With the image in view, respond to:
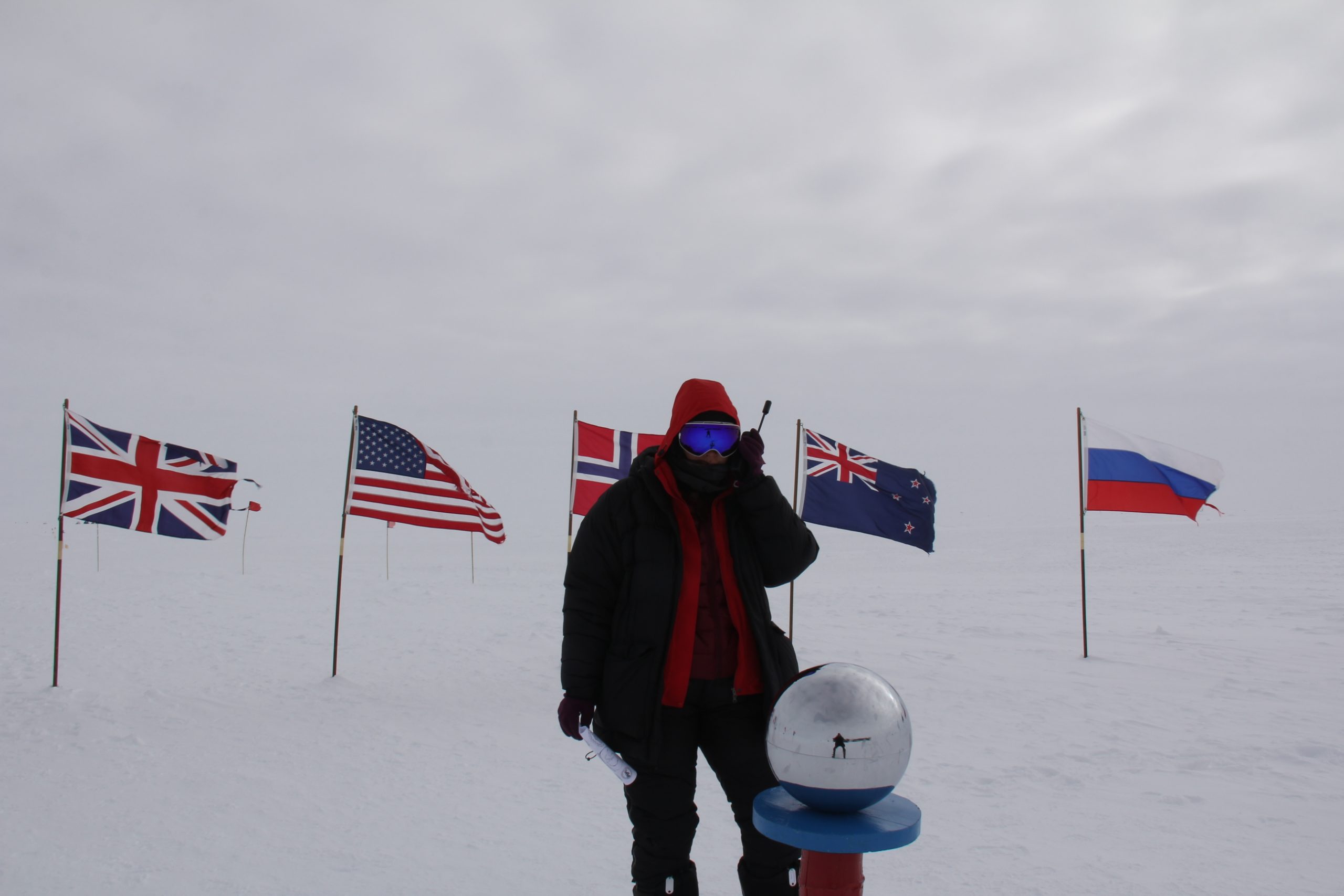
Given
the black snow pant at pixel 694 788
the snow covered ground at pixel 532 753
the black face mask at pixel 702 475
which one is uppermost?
the black face mask at pixel 702 475

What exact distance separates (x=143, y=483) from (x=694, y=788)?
774cm

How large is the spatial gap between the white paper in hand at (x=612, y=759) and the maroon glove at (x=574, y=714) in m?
0.03

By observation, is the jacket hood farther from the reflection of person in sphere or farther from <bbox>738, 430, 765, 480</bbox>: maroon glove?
the reflection of person in sphere

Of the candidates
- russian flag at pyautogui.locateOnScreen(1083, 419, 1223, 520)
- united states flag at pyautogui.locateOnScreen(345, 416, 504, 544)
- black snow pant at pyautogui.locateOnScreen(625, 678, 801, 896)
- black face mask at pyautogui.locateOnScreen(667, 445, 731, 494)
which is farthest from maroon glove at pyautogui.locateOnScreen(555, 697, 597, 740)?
russian flag at pyautogui.locateOnScreen(1083, 419, 1223, 520)

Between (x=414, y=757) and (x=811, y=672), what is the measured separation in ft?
15.8

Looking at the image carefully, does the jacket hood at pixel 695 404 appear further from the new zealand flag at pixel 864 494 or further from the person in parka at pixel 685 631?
the new zealand flag at pixel 864 494

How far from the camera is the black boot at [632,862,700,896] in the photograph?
2881mm

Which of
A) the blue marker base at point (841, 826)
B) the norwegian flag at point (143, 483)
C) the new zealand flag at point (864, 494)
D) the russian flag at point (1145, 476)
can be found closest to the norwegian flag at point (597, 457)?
the new zealand flag at point (864, 494)

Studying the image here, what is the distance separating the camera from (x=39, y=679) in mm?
8883

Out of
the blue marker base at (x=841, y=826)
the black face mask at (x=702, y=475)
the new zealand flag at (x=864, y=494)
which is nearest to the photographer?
the blue marker base at (x=841, y=826)

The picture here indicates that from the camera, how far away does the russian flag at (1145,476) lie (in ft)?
34.7

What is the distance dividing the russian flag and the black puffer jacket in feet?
28.6

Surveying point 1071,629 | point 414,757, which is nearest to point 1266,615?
point 1071,629

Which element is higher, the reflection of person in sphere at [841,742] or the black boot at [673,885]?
the reflection of person in sphere at [841,742]
